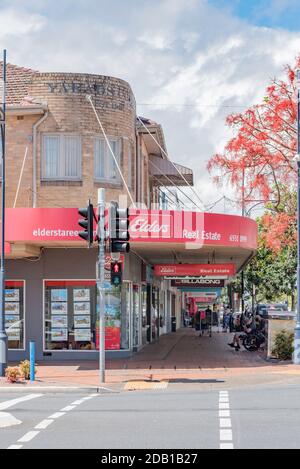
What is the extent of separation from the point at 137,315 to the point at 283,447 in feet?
70.2

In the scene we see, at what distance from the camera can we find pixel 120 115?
29500 millimetres

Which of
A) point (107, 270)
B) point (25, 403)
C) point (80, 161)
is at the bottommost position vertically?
point (25, 403)

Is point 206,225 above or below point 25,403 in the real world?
above

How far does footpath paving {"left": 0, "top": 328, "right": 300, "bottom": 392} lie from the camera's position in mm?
21219

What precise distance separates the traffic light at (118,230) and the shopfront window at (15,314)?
756cm

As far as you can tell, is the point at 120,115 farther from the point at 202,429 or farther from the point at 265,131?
the point at 202,429

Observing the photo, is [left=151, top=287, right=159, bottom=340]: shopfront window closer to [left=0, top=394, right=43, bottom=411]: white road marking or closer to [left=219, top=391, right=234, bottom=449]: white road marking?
[left=0, top=394, right=43, bottom=411]: white road marking

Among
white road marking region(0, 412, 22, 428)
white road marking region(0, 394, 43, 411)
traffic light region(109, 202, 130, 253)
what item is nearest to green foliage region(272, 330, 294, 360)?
traffic light region(109, 202, 130, 253)

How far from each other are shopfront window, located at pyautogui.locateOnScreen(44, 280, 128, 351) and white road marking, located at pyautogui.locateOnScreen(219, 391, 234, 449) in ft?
35.0

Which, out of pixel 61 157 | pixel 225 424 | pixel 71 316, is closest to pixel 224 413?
pixel 225 424

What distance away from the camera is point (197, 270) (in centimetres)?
2945

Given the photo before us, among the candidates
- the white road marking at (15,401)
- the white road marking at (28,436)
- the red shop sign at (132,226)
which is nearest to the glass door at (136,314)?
the red shop sign at (132,226)

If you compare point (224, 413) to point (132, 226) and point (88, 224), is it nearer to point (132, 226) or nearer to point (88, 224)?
point (88, 224)
